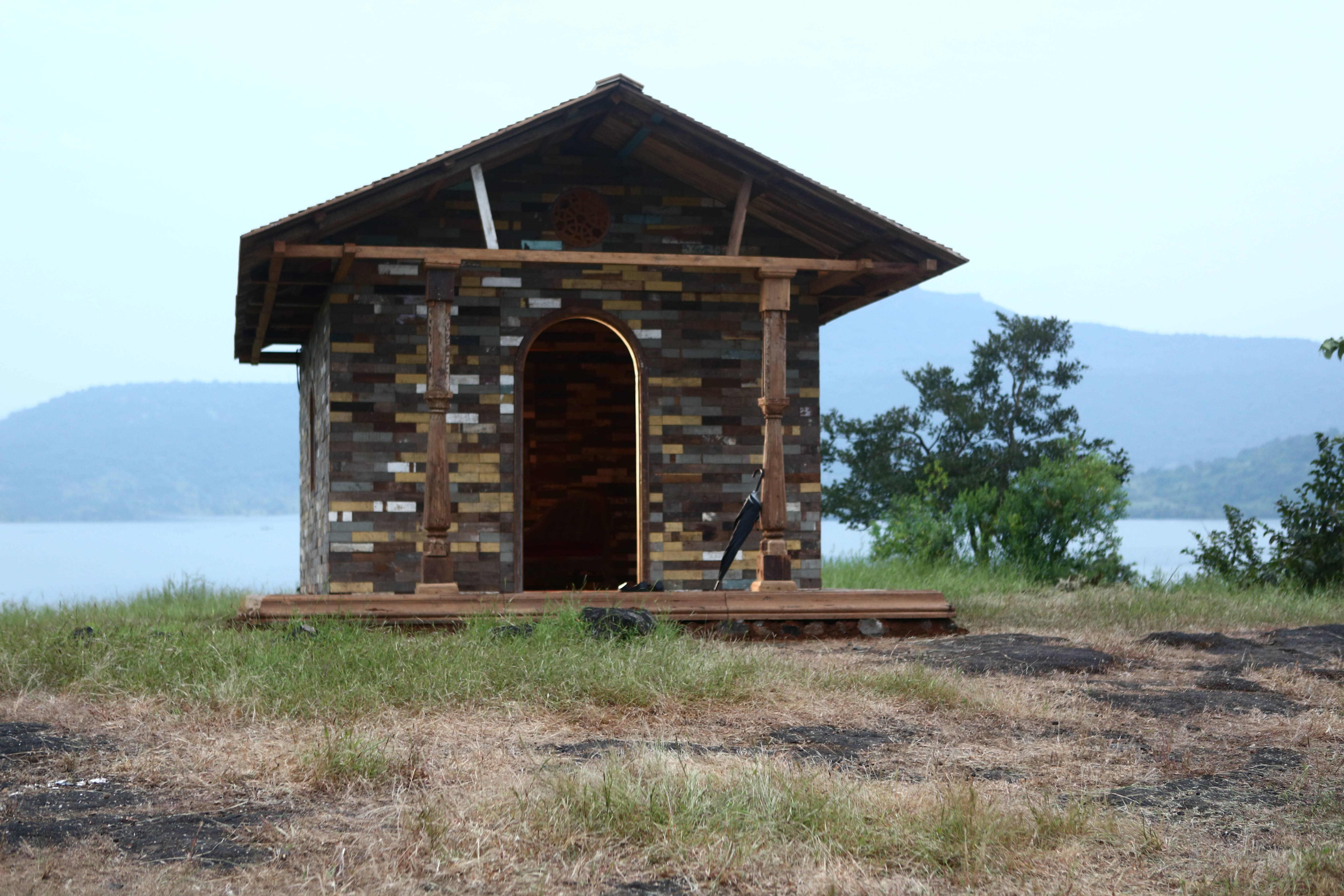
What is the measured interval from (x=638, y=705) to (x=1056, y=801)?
2.61 metres

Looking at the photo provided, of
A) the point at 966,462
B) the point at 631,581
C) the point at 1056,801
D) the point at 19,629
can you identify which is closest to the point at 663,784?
the point at 1056,801

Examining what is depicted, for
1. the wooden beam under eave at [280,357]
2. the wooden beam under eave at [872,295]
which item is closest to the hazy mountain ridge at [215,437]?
the wooden beam under eave at [872,295]

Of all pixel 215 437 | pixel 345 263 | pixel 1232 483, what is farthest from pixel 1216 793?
pixel 215 437

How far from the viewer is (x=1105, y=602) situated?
44.9ft

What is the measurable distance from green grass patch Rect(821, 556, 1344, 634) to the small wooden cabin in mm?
2296

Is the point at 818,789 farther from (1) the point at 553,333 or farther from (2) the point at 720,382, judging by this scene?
Result: (1) the point at 553,333

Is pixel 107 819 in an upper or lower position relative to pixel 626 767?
lower

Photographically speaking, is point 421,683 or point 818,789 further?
point 421,683

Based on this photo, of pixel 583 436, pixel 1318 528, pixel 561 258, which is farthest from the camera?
pixel 583 436

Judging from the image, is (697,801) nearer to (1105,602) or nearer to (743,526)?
(743,526)

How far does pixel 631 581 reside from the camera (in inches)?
636

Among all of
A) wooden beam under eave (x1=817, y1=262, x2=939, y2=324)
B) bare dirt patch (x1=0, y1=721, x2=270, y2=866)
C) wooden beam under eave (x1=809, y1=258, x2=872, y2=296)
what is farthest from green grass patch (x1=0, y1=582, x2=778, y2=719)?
wooden beam under eave (x1=817, y1=262, x2=939, y2=324)

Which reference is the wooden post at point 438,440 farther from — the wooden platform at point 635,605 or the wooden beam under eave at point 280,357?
the wooden beam under eave at point 280,357

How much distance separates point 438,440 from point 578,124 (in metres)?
3.54
